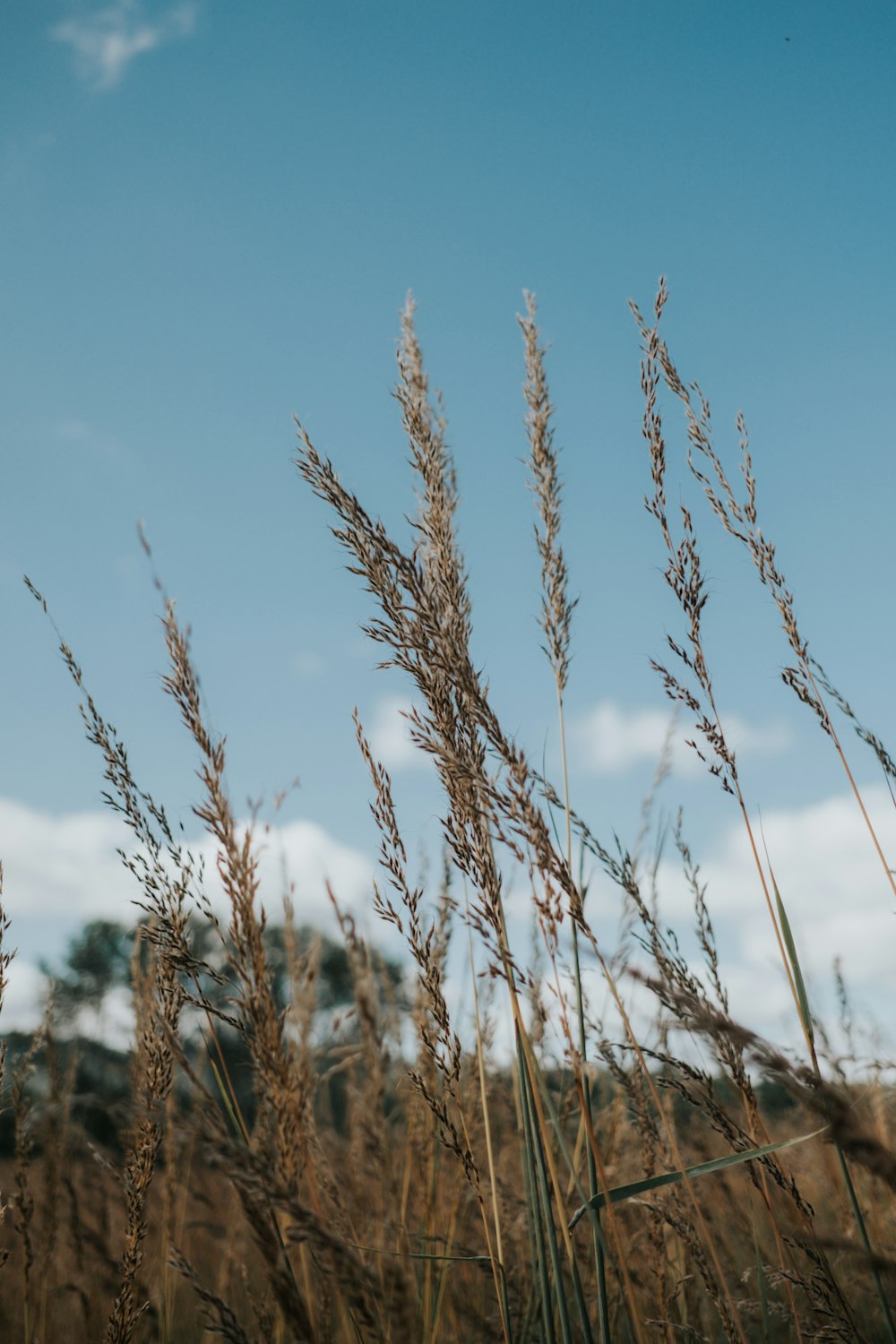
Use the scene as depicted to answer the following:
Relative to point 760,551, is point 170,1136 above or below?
below

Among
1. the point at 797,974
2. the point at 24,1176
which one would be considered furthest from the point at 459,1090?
the point at 24,1176

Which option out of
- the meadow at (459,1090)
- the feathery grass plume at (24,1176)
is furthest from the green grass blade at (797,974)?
the feathery grass plume at (24,1176)

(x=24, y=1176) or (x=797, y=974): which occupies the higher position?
(x=797, y=974)

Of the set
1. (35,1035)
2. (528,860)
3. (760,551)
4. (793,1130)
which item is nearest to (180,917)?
(528,860)

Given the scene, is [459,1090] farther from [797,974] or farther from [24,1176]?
[24,1176]

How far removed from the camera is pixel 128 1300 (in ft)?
4.88

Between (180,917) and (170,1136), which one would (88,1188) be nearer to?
(170,1136)

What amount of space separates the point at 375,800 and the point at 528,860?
31 cm

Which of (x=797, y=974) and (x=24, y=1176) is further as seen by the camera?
(x=24, y=1176)

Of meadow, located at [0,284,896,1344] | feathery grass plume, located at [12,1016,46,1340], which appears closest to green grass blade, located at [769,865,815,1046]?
meadow, located at [0,284,896,1344]

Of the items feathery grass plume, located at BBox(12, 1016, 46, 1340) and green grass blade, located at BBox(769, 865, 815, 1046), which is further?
feathery grass plume, located at BBox(12, 1016, 46, 1340)

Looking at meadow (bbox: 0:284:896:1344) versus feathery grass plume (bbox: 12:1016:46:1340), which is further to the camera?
feathery grass plume (bbox: 12:1016:46:1340)

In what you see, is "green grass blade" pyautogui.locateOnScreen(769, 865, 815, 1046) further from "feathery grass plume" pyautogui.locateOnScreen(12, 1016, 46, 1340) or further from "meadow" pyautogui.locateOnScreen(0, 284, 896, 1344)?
"feathery grass plume" pyautogui.locateOnScreen(12, 1016, 46, 1340)

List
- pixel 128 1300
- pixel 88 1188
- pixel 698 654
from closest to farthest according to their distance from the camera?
pixel 128 1300 → pixel 698 654 → pixel 88 1188
